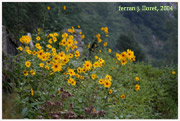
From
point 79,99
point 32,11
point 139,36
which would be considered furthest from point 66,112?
point 139,36

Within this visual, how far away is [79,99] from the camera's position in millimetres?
2611

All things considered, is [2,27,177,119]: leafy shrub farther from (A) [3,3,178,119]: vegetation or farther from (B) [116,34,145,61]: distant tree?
(B) [116,34,145,61]: distant tree

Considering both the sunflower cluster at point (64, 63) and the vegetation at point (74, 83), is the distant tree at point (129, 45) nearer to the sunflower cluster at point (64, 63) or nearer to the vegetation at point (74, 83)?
the vegetation at point (74, 83)

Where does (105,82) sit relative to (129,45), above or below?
below

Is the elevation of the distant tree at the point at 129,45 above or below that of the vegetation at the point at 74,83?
above

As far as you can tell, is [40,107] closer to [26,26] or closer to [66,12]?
[26,26]

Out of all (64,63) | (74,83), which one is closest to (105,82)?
(74,83)

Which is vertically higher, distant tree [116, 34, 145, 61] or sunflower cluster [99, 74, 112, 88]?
distant tree [116, 34, 145, 61]

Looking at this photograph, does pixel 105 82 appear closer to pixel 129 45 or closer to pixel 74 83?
pixel 74 83

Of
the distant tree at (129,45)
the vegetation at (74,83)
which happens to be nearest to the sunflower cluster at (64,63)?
the vegetation at (74,83)

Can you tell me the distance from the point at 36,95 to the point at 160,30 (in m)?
18.6

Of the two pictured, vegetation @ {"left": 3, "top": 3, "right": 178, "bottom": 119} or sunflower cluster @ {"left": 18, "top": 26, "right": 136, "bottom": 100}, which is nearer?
vegetation @ {"left": 3, "top": 3, "right": 178, "bottom": 119}

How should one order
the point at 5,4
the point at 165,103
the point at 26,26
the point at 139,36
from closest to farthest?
the point at 165,103 < the point at 5,4 < the point at 26,26 < the point at 139,36

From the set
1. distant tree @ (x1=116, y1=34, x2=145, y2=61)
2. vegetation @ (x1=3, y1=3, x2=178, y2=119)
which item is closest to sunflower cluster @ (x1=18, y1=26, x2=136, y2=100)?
vegetation @ (x1=3, y1=3, x2=178, y2=119)
